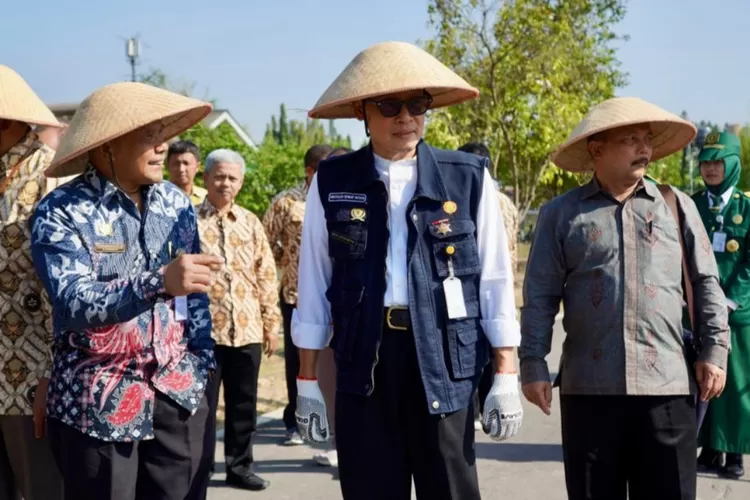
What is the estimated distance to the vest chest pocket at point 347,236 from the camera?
3.11 m

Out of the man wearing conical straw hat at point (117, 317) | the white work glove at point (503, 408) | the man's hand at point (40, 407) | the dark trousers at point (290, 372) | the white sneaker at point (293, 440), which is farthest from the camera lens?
the dark trousers at point (290, 372)

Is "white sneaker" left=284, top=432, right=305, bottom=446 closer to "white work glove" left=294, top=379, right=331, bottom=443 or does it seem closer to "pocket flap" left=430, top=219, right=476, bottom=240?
"white work glove" left=294, top=379, right=331, bottom=443

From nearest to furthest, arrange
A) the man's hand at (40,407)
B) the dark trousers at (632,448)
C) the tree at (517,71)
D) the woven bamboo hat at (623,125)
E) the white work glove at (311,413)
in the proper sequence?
1. the white work glove at (311,413)
2. the man's hand at (40,407)
3. the dark trousers at (632,448)
4. the woven bamboo hat at (623,125)
5. the tree at (517,71)

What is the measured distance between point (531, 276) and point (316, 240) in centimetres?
103

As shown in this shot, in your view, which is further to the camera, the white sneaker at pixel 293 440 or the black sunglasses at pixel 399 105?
the white sneaker at pixel 293 440

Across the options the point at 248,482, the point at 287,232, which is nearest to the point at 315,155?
the point at 287,232

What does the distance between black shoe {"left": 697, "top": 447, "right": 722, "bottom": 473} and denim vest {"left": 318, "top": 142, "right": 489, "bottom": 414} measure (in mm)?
3318

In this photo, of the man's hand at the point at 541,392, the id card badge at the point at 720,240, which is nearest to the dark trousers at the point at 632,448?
the man's hand at the point at 541,392

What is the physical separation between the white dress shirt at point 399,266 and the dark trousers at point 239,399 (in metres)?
2.42

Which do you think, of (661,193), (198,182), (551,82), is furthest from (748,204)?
(198,182)

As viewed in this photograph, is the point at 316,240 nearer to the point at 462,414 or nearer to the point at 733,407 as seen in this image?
the point at 462,414

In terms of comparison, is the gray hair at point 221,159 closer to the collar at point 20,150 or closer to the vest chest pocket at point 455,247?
the collar at point 20,150

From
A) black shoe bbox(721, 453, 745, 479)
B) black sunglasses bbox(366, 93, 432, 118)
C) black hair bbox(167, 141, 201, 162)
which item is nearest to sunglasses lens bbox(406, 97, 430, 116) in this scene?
black sunglasses bbox(366, 93, 432, 118)

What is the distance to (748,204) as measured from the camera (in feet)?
18.7
